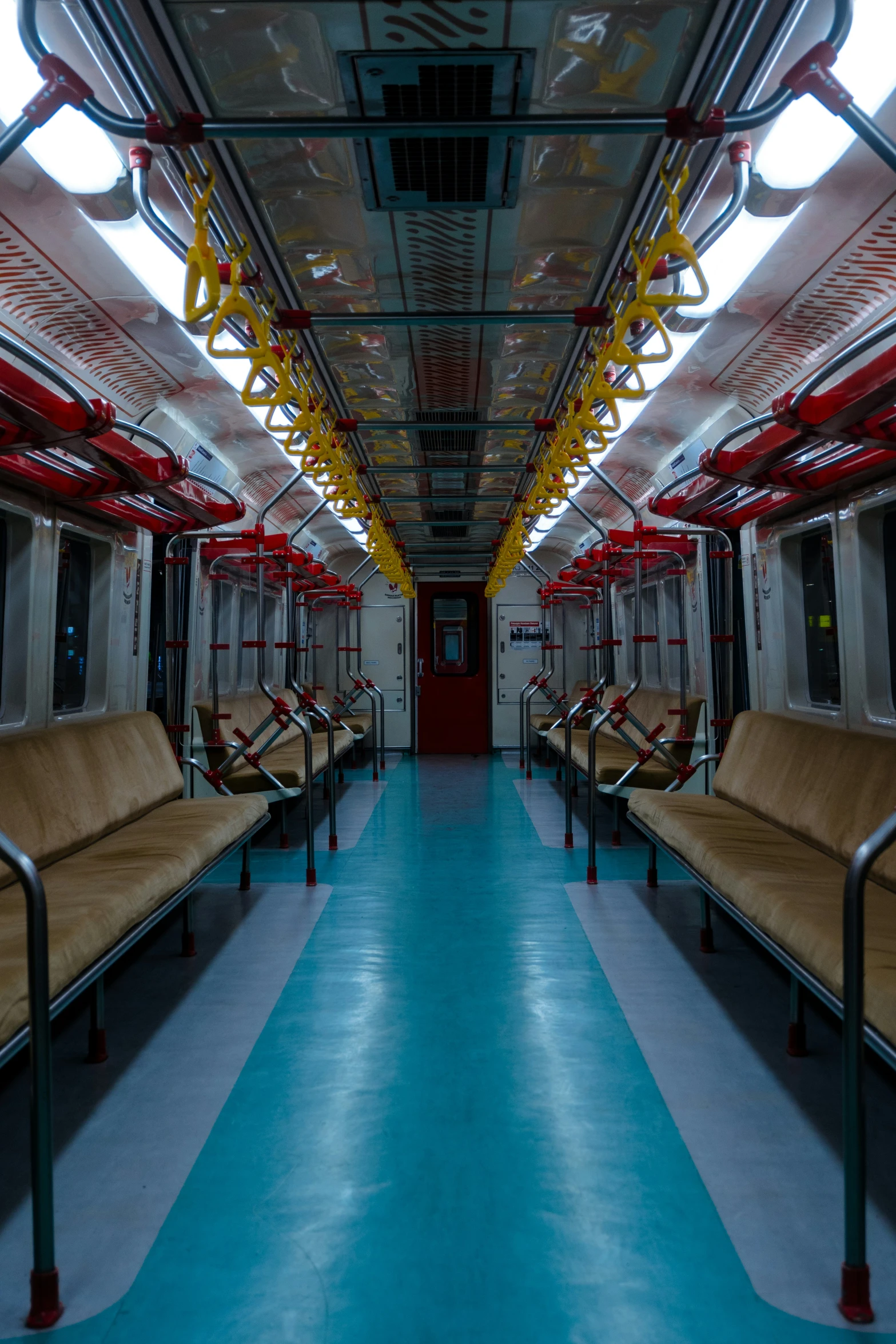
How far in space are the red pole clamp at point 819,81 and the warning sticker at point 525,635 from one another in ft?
39.7

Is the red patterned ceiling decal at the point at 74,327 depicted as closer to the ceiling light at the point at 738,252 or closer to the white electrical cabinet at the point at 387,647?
the ceiling light at the point at 738,252

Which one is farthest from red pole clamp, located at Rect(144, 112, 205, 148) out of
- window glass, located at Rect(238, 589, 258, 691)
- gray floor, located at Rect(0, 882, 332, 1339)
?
window glass, located at Rect(238, 589, 258, 691)

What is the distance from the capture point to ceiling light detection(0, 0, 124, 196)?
7.75 ft

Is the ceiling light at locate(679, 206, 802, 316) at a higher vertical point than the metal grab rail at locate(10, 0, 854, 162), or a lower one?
higher

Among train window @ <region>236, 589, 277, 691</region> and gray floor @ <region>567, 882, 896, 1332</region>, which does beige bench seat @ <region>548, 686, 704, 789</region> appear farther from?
train window @ <region>236, 589, 277, 691</region>

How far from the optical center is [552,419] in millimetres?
5254

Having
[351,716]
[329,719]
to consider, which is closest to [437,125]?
[329,719]

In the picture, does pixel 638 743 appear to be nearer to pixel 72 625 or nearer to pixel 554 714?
pixel 554 714

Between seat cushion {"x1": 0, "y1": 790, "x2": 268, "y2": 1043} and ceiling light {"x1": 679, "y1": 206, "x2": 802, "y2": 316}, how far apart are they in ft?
10.2

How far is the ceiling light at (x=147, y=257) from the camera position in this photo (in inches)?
129

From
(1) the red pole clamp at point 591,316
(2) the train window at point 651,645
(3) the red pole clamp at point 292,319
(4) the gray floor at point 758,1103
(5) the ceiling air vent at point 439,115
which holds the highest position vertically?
(5) the ceiling air vent at point 439,115

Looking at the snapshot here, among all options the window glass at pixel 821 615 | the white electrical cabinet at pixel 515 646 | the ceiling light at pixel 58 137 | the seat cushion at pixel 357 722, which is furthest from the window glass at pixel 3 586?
the white electrical cabinet at pixel 515 646

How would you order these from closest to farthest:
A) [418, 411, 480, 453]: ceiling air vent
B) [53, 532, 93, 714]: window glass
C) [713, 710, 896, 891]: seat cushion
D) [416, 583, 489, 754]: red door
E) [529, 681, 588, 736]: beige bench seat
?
[713, 710, 896, 891]: seat cushion
[53, 532, 93, 714]: window glass
[418, 411, 480, 453]: ceiling air vent
[529, 681, 588, 736]: beige bench seat
[416, 583, 489, 754]: red door

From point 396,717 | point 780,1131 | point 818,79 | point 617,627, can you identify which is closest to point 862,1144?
point 780,1131
